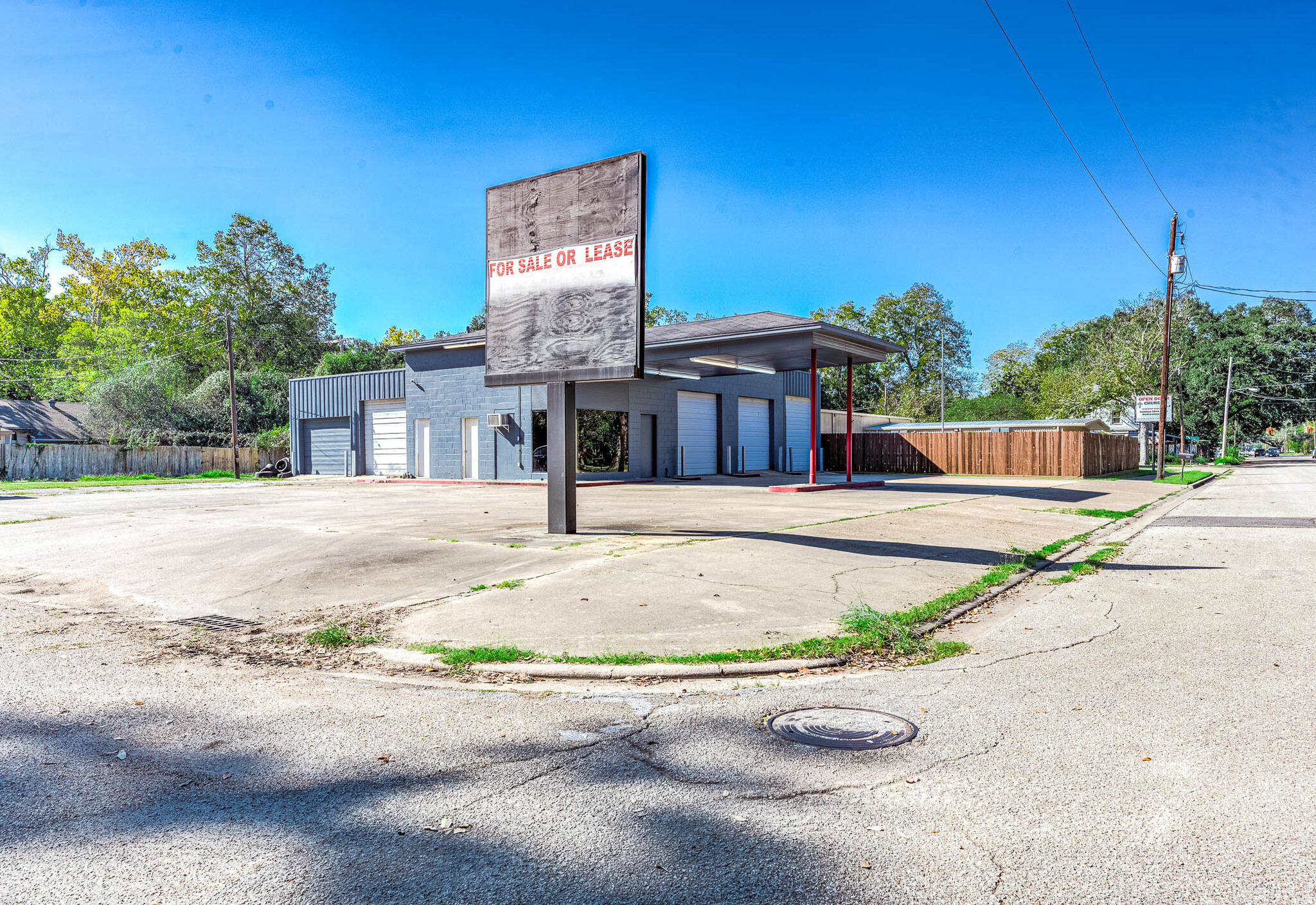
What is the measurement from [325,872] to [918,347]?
67.8m

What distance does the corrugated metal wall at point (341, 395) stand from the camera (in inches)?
1232

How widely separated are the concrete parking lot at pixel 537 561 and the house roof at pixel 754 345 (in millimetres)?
5799

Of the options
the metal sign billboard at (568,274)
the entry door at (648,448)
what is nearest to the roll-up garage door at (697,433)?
the entry door at (648,448)

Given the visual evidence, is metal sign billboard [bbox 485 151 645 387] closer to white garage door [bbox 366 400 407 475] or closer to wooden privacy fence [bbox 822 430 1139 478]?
white garage door [bbox 366 400 407 475]

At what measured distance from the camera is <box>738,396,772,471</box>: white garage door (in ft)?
106

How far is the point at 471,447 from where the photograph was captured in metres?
28.5

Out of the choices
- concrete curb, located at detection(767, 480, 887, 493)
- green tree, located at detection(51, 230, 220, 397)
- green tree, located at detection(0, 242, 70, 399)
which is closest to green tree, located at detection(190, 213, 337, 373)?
green tree, located at detection(51, 230, 220, 397)

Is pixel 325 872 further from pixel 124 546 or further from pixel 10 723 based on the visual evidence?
pixel 124 546

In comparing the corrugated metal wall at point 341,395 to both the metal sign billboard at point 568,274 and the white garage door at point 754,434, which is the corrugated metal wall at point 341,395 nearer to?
the white garage door at point 754,434

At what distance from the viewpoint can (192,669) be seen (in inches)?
198

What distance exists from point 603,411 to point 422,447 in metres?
8.17

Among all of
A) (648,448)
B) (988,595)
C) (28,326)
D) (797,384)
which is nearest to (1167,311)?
(797,384)

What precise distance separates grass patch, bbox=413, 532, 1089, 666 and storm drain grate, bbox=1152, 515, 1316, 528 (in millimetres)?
11078

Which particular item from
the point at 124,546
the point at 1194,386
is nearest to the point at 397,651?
the point at 124,546
